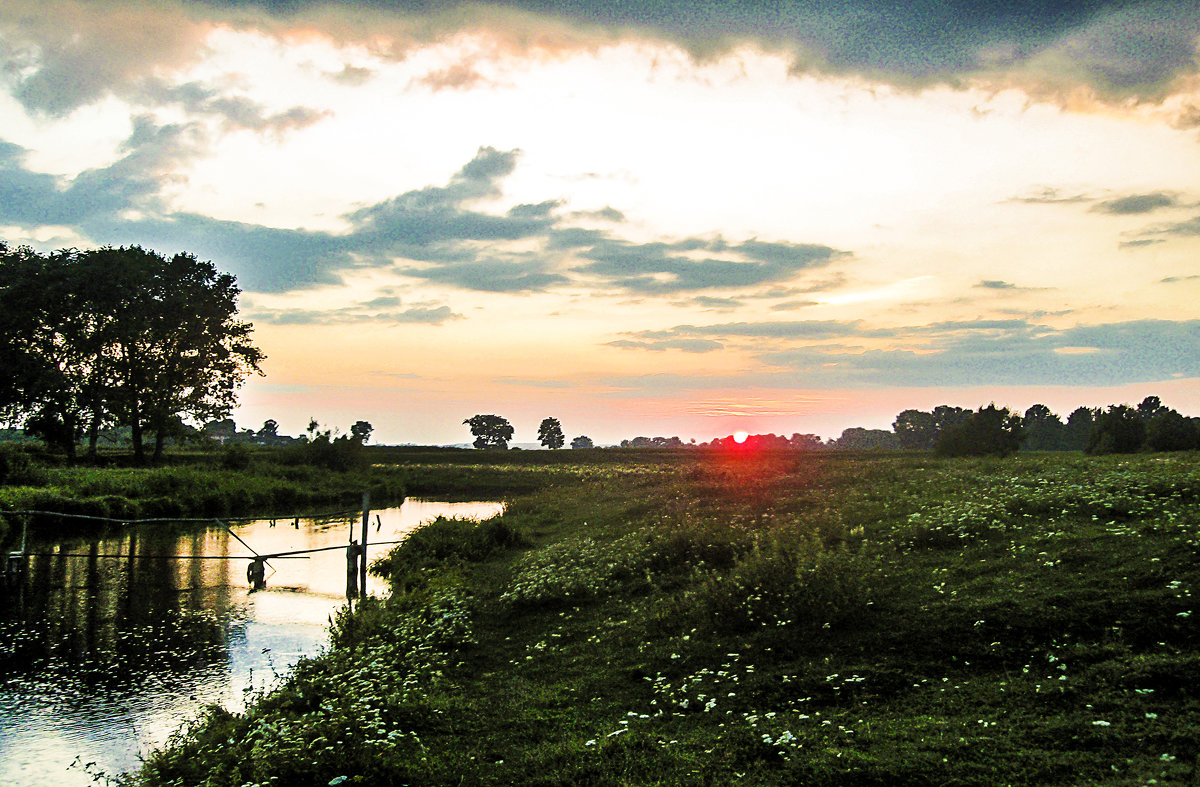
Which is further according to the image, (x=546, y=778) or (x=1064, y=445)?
(x=1064, y=445)

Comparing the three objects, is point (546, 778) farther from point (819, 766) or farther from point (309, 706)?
point (309, 706)

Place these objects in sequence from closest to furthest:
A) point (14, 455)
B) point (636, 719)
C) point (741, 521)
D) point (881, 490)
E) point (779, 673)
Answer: point (636, 719) → point (779, 673) → point (741, 521) → point (881, 490) → point (14, 455)

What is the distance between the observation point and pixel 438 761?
932cm

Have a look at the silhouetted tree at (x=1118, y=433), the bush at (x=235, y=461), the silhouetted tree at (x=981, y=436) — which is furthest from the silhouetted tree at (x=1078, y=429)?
the bush at (x=235, y=461)

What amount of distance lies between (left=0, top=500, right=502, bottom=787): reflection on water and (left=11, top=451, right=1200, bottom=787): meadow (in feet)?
5.73

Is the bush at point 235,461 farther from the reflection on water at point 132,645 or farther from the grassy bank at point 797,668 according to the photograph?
the grassy bank at point 797,668

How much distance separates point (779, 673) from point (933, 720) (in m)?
2.69

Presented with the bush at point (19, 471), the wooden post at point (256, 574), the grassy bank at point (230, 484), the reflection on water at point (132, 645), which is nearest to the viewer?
the reflection on water at point (132, 645)

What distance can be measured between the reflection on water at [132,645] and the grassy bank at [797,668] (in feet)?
6.88

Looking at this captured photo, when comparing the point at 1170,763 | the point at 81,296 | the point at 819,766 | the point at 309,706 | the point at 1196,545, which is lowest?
the point at 309,706

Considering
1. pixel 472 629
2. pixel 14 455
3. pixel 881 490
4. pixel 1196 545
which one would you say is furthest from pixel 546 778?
pixel 14 455

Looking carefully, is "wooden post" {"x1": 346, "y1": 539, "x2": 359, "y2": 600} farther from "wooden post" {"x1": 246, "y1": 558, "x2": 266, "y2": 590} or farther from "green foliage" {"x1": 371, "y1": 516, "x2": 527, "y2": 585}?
"wooden post" {"x1": 246, "y1": 558, "x2": 266, "y2": 590}

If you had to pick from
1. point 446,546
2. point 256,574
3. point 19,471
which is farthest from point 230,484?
point 446,546

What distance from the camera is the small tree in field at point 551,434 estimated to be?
196 metres
